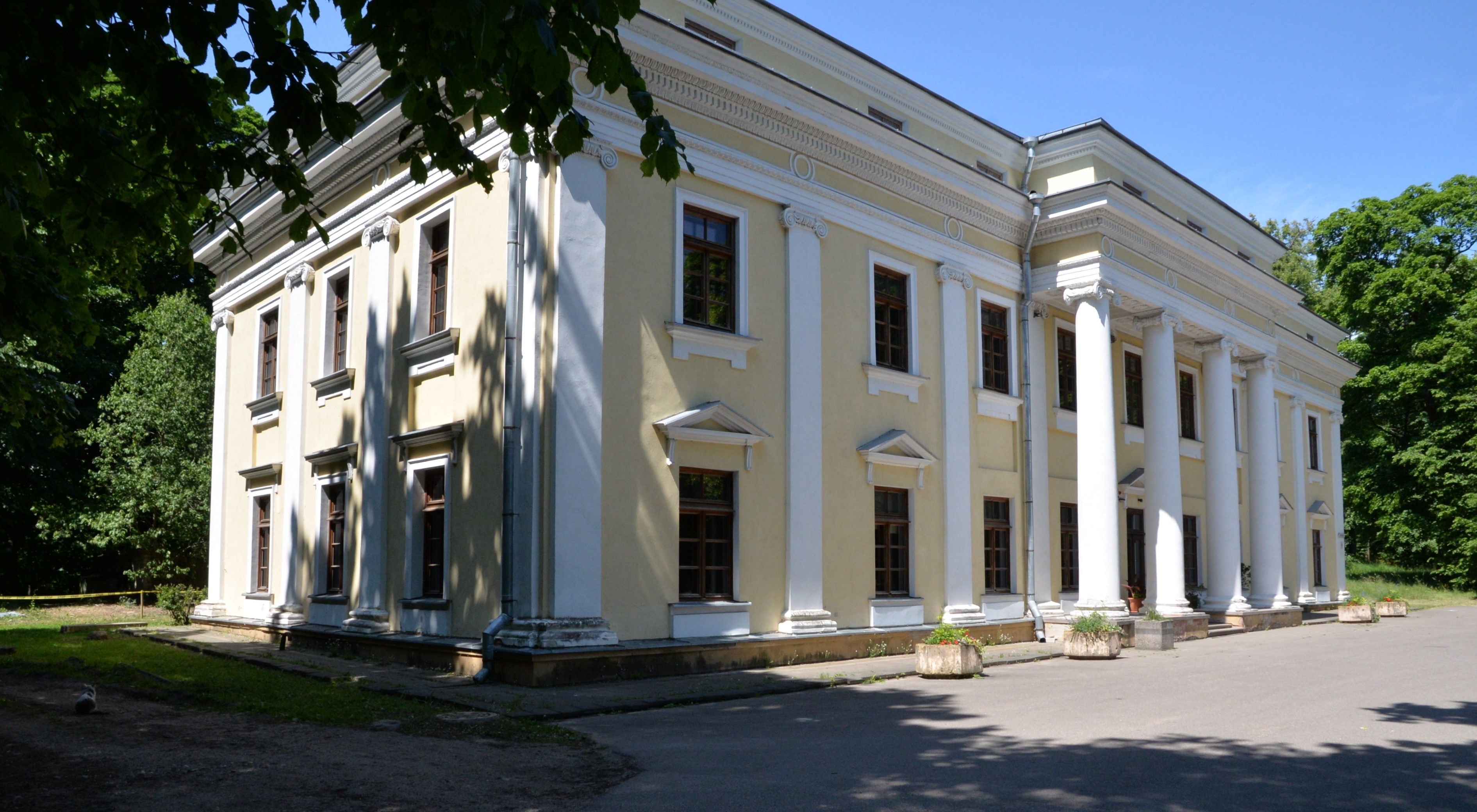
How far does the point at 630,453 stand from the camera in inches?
543

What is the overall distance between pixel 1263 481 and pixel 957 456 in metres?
11.8

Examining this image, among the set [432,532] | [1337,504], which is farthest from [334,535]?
[1337,504]

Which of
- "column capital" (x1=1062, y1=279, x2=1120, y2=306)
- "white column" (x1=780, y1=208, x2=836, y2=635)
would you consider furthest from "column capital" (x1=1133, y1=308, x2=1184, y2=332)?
"white column" (x1=780, y1=208, x2=836, y2=635)

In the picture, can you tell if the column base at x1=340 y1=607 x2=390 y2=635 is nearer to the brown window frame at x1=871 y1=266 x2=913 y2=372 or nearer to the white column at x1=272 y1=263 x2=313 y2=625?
the white column at x1=272 y1=263 x2=313 y2=625

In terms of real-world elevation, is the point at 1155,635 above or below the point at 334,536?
below

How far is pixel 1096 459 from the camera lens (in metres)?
19.4

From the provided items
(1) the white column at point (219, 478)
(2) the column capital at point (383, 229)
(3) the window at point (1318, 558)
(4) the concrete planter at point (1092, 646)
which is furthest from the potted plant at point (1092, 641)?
(3) the window at point (1318, 558)

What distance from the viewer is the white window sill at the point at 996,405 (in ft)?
62.5

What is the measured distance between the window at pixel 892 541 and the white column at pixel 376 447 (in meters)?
7.24

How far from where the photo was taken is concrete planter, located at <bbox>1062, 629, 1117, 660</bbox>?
16969 millimetres

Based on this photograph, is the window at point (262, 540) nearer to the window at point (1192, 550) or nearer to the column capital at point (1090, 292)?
the column capital at point (1090, 292)

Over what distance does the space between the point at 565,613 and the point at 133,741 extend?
15.8 feet

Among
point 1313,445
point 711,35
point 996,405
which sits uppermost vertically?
point 711,35

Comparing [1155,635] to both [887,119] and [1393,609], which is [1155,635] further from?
[1393,609]
